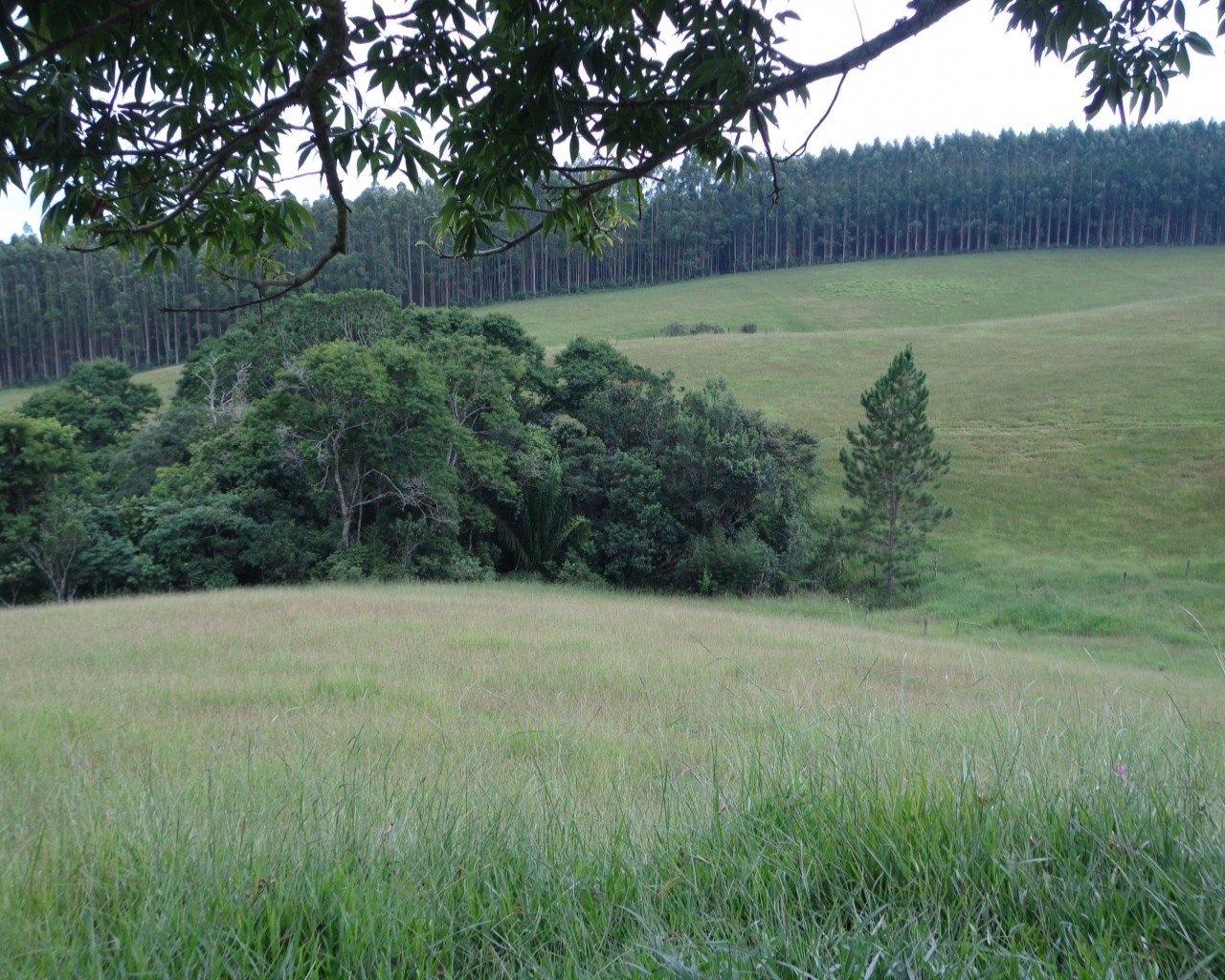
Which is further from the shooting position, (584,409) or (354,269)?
(354,269)

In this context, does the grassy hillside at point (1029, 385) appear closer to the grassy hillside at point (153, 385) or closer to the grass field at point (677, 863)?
the grass field at point (677, 863)

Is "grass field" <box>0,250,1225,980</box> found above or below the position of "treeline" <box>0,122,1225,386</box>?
below

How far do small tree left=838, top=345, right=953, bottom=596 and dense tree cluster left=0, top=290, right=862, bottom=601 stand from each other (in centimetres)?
174

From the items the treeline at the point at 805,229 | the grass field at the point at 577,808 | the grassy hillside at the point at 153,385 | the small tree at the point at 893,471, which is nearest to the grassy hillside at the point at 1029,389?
the grassy hillside at the point at 153,385

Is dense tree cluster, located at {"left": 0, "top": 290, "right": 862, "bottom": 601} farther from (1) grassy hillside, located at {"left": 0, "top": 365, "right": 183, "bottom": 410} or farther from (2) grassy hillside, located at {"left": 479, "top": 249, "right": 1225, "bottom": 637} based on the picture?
(1) grassy hillside, located at {"left": 0, "top": 365, "right": 183, "bottom": 410}

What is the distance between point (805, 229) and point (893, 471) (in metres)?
77.5

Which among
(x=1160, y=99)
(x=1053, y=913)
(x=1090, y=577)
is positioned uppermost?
(x=1160, y=99)

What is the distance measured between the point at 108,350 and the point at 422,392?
60.3 meters

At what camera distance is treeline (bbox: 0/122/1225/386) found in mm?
69250

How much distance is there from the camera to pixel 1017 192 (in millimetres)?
95062

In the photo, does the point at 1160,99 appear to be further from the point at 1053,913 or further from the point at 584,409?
the point at 584,409

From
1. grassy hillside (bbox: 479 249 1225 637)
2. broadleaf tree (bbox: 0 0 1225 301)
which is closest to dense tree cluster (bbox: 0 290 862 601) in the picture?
grassy hillside (bbox: 479 249 1225 637)

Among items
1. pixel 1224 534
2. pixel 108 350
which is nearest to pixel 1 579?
pixel 1224 534

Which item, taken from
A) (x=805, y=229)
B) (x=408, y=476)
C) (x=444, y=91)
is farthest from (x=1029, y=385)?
(x=805, y=229)
